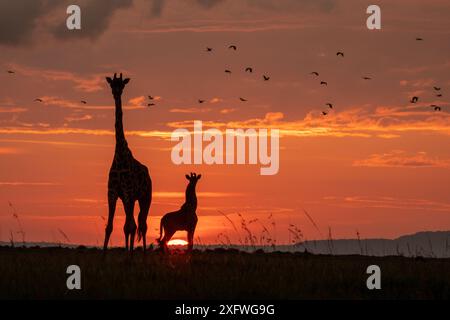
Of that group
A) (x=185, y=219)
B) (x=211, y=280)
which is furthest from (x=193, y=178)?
(x=211, y=280)

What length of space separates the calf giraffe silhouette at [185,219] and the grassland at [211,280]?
547 cm

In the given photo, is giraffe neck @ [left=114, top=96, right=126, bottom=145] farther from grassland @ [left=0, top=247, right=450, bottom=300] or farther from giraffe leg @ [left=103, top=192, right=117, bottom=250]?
grassland @ [left=0, top=247, right=450, bottom=300]

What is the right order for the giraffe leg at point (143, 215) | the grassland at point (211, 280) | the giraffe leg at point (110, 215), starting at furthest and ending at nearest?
the giraffe leg at point (143, 215) → the giraffe leg at point (110, 215) → the grassland at point (211, 280)

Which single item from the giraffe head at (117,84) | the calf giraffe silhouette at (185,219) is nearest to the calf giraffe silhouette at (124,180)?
the giraffe head at (117,84)

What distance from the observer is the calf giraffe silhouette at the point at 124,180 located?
78.3 feet

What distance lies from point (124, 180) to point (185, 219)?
4.70 m

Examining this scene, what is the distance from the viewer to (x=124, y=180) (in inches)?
946

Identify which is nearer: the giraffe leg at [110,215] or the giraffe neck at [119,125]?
the giraffe leg at [110,215]

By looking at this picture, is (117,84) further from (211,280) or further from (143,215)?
(211,280)

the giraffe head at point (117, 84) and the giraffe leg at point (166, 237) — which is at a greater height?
the giraffe head at point (117, 84)

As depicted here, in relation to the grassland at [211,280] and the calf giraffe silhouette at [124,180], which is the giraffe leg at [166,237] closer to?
the calf giraffe silhouette at [124,180]

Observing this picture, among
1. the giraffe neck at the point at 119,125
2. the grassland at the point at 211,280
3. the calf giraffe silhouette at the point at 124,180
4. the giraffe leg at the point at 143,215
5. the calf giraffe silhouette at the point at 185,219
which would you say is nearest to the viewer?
the grassland at the point at 211,280

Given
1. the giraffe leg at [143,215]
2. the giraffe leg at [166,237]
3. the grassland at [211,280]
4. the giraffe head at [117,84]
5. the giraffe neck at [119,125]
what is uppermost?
the giraffe head at [117,84]

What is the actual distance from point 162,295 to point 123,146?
8779mm
